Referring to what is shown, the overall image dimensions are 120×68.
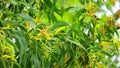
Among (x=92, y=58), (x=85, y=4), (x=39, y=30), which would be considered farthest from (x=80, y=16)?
(x=39, y=30)

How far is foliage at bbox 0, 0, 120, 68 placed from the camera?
5.16 ft

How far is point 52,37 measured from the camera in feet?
5.54

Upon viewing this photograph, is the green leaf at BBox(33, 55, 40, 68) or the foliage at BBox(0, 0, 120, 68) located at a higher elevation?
the foliage at BBox(0, 0, 120, 68)

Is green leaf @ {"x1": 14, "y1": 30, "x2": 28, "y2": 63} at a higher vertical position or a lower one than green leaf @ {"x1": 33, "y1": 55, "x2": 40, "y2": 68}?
higher

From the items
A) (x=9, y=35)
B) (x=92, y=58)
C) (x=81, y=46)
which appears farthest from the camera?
(x=92, y=58)

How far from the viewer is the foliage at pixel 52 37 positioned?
5.16 feet

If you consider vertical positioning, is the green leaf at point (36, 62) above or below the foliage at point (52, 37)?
below

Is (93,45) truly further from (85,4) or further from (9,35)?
(9,35)

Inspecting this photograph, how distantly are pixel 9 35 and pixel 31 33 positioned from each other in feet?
0.34

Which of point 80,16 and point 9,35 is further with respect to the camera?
point 80,16

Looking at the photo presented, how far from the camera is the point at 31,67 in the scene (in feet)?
5.62

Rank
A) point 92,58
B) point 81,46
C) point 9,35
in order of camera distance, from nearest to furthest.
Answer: point 9,35, point 81,46, point 92,58

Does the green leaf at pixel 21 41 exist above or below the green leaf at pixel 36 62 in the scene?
above

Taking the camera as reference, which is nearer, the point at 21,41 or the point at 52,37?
the point at 21,41
